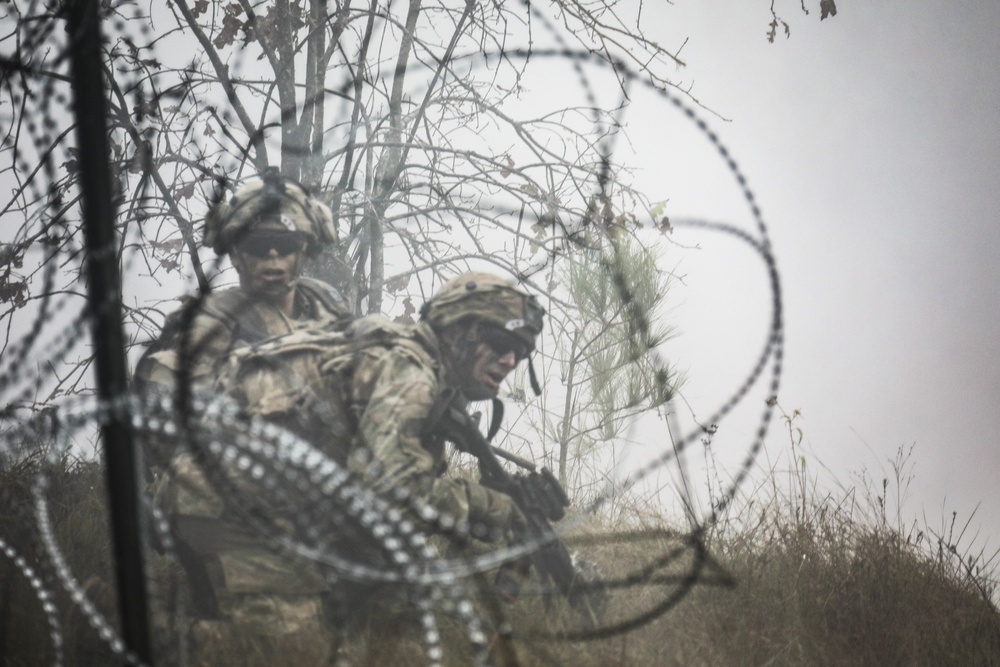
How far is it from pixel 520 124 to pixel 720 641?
2235 mm

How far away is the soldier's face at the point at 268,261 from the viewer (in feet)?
9.35

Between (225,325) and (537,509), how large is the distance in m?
1.10

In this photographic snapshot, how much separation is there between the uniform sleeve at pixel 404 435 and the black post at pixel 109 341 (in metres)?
0.70

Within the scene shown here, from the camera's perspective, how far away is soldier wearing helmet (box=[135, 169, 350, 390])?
282 centimetres

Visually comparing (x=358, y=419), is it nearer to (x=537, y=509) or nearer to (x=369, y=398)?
(x=369, y=398)

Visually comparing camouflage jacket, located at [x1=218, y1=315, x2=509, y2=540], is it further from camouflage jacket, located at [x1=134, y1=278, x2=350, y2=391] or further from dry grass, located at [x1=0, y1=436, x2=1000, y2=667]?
dry grass, located at [x1=0, y1=436, x2=1000, y2=667]

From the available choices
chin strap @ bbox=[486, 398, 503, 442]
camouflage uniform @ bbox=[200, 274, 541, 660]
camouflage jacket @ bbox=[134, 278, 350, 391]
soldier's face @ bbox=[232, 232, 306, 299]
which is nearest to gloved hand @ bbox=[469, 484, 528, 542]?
camouflage uniform @ bbox=[200, 274, 541, 660]

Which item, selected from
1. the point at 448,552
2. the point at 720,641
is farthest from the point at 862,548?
the point at 448,552

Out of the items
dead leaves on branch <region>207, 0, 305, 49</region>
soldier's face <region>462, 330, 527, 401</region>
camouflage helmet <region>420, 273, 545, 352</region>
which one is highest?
dead leaves on branch <region>207, 0, 305, 49</region>

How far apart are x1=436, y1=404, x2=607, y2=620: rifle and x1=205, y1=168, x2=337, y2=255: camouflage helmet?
0.77m

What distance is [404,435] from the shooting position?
2.47m

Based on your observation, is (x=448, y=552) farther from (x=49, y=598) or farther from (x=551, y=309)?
(x=551, y=309)

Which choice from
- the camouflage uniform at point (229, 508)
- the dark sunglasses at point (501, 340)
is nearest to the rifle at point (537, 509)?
the dark sunglasses at point (501, 340)

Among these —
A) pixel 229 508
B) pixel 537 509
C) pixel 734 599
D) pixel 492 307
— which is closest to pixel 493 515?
pixel 537 509
